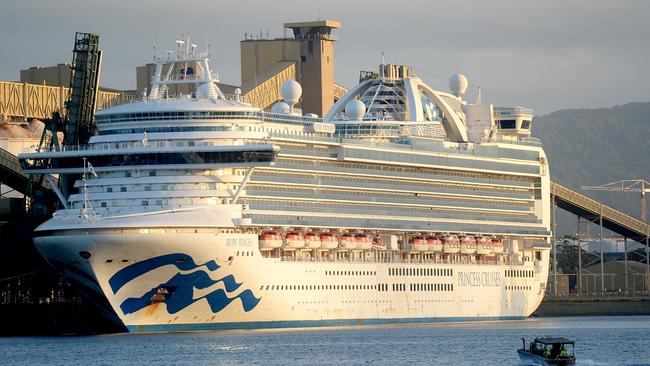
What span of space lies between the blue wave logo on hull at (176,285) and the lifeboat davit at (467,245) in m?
22.2

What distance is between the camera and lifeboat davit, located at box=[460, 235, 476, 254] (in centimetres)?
10656

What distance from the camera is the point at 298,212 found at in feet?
308

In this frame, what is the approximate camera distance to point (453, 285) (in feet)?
347

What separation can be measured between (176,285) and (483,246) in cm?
2725

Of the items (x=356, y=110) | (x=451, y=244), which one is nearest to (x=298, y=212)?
(x=451, y=244)

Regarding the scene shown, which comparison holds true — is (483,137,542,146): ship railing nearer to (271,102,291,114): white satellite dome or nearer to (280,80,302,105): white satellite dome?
(280,80,302,105): white satellite dome

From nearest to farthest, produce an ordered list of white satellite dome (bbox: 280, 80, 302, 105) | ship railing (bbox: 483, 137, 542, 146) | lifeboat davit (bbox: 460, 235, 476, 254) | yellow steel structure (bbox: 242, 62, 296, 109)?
white satellite dome (bbox: 280, 80, 302, 105) < lifeboat davit (bbox: 460, 235, 476, 254) < ship railing (bbox: 483, 137, 542, 146) < yellow steel structure (bbox: 242, 62, 296, 109)

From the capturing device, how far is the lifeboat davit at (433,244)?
10381 cm

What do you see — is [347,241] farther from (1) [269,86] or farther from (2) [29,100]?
(1) [269,86]

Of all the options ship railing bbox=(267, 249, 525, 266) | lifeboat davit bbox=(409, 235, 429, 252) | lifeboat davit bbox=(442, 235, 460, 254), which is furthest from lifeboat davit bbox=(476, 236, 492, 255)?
lifeboat davit bbox=(409, 235, 429, 252)

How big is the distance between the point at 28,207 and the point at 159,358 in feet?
87.1

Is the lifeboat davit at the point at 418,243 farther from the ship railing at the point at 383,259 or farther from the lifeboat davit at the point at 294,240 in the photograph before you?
the lifeboat davit at the point at 294,240

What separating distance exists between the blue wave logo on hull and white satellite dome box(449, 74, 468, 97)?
118 ft

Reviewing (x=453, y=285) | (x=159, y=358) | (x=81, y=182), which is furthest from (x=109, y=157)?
(x=453, y=285)
